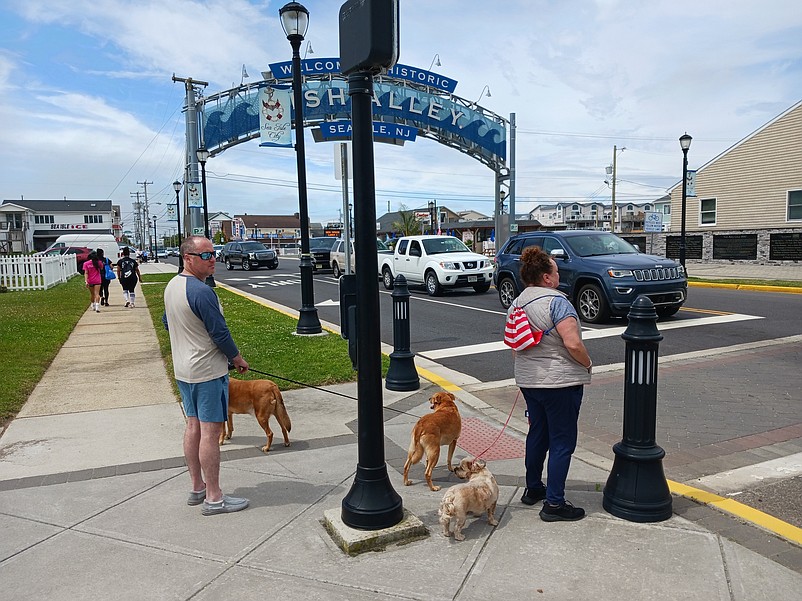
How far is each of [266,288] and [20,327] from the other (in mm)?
11468

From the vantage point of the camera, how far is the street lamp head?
32.7 feet

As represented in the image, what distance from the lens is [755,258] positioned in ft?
92.4

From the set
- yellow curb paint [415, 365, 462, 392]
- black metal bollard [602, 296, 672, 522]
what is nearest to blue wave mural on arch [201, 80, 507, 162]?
yellow curb paint [415, 365, 462, 392]

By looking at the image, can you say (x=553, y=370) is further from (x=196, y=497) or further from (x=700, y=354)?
(x=700, y=354)

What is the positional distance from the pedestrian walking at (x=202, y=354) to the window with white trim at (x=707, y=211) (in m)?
33.6

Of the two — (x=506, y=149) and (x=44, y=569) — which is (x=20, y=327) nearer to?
(x=44, y=569)

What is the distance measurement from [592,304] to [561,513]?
28.2 feet

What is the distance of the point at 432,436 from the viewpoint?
13.9 ft

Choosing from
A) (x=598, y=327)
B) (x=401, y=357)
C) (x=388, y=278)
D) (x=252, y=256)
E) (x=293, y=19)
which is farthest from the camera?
(x=252, y=256)

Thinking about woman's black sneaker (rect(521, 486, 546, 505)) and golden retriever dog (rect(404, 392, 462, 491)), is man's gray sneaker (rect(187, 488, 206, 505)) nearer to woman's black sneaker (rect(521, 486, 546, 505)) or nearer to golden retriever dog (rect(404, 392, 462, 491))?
golden retriever dog (rect(404, 392, 462, 491))

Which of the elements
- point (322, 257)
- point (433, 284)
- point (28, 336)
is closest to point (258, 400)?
point (28, 336)

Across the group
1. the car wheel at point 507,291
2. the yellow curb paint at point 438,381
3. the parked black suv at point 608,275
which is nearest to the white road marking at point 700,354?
the yellow curb paint at point 438,381

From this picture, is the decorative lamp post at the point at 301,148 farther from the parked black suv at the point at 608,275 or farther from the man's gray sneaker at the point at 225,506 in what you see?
the man's gray sneaker at the point at 225,506

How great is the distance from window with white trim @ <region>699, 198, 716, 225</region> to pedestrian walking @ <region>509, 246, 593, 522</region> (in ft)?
107
